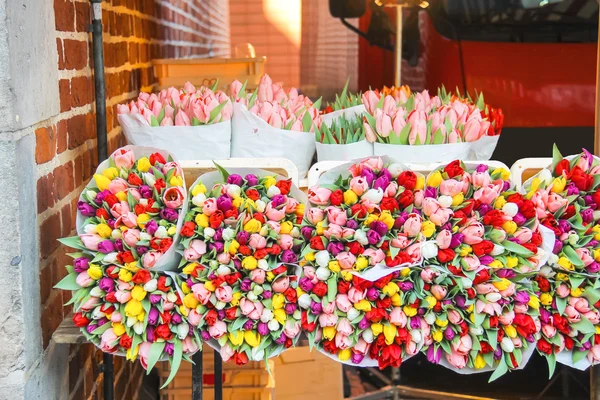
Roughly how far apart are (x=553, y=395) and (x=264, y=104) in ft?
7.63

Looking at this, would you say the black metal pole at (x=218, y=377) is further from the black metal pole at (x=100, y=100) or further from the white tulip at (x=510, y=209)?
the white tulip at (x=510, y=209)

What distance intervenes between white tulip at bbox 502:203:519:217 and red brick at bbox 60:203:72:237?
0.96 m

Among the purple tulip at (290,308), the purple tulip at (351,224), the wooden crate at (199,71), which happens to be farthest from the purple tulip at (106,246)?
the wooden crate at (199,71)

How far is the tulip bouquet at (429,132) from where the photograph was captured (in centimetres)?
165

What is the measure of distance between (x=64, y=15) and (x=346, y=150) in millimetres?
726

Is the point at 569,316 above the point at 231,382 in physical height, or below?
above

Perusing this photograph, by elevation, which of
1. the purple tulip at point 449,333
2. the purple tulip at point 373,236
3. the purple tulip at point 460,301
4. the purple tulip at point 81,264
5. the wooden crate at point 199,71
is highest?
the wooden crate at point 199,71

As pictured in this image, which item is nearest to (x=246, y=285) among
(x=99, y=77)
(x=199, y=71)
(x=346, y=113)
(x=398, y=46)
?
(x=346, y=113)

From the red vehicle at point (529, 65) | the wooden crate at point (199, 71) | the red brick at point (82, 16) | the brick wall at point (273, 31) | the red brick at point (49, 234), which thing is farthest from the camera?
the brick wall at point (273, 31)

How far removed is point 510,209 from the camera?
141 cm

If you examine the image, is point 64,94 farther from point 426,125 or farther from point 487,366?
point 487,366

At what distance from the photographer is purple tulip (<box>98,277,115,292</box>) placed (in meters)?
1.38

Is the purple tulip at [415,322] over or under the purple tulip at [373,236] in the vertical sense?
under

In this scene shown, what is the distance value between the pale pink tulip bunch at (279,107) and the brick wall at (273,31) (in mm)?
5473
